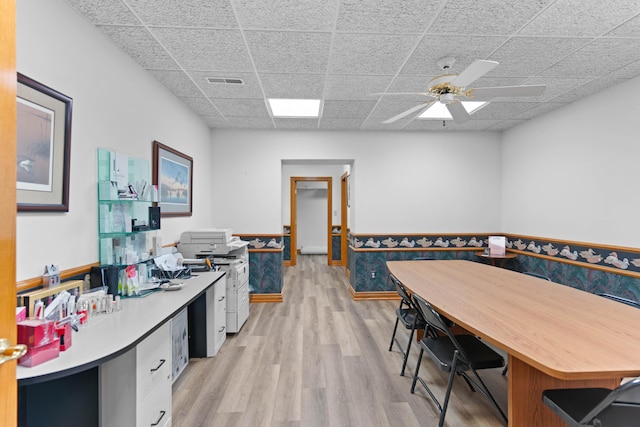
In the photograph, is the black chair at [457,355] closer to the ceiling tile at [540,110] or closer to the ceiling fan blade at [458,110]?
the ceiling fan blade at [458,110]

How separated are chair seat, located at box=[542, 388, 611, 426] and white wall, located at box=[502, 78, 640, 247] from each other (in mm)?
2377

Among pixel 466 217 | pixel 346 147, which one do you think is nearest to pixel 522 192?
pixel 466 217

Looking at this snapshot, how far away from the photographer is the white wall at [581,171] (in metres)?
3.08

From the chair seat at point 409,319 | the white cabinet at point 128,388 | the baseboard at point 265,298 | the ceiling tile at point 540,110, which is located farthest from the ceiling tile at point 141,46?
the ceiling tile at point 540,110

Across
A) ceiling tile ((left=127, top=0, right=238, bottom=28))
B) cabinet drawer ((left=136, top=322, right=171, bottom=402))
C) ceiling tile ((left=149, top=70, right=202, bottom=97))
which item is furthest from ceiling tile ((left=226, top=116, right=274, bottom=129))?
cabinet drawer ((left=136, top=322, right=171, bottom=402))

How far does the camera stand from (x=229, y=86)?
3.21 meters

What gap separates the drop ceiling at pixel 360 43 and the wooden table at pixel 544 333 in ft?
6.21

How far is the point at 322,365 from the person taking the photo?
278cm

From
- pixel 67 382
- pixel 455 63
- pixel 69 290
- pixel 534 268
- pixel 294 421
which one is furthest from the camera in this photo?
pixel 534 268

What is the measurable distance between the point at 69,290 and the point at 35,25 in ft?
4.70

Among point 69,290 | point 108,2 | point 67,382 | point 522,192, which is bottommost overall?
point 67,382

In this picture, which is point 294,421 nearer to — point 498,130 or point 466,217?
point 466,217

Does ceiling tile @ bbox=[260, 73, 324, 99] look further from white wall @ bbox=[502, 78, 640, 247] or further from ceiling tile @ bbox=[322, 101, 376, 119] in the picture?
white wall @ bbox=[502, 78, 640, 247]

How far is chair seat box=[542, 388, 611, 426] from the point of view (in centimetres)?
136
